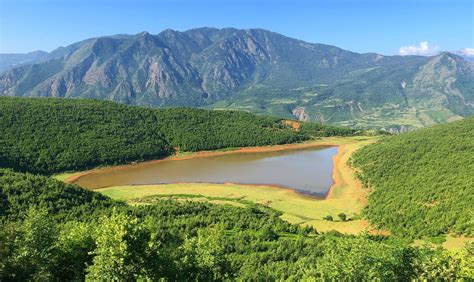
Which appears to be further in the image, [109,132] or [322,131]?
[322,131]

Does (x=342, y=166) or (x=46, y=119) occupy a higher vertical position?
(x=46, y=119)

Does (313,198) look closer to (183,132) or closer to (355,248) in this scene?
(355,248)

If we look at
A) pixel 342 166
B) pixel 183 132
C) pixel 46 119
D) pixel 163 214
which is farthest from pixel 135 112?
pixel 163 214

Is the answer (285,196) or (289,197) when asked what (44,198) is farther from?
(289,197)

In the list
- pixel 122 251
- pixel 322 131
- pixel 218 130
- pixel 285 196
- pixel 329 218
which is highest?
pixel 122 251

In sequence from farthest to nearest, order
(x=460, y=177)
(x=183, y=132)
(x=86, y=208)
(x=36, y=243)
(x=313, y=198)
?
1. (x=183, y=132)
2. (x=313, y=198)
3. (x=460, y=177)
4. (x=86, y=208)
5. (x=36, y=243)

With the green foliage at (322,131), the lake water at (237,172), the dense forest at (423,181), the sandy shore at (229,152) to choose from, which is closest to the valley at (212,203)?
the dense forest at (423,181)

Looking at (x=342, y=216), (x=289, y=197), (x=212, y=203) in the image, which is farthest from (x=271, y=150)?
(x=342, y=216)
